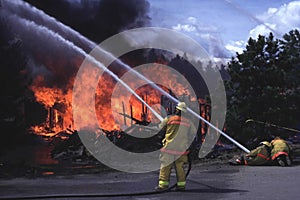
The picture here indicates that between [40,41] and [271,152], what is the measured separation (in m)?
17.8

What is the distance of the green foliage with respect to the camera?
17.8 meters

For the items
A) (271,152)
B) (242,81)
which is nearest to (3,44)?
(242,81)

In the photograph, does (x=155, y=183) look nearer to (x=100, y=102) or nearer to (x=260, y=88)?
(x=260, y=88)

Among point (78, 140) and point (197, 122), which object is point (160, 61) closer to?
point (197, 122)

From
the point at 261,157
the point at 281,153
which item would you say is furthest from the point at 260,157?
the point at 281,153

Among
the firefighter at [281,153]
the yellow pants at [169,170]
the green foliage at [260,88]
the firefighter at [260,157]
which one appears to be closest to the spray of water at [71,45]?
the green foliage at [260,88]

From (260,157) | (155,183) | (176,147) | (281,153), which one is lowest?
(155,183)

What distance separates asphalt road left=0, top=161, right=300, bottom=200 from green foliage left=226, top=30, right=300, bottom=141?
6988 millimetres

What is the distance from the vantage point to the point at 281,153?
12523mm

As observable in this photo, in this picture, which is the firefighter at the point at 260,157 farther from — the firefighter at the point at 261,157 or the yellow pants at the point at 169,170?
the yellow pants at the point at 169,170

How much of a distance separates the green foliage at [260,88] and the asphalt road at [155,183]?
699 centimetres

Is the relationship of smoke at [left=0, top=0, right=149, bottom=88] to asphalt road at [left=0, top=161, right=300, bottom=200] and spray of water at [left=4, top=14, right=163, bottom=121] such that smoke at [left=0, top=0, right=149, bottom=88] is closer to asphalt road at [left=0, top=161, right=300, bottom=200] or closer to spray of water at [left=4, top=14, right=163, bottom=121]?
spray of water at [left=4, top=14, right=163, bottom=121]

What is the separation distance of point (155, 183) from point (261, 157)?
5110 mm

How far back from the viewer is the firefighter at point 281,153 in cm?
1248
